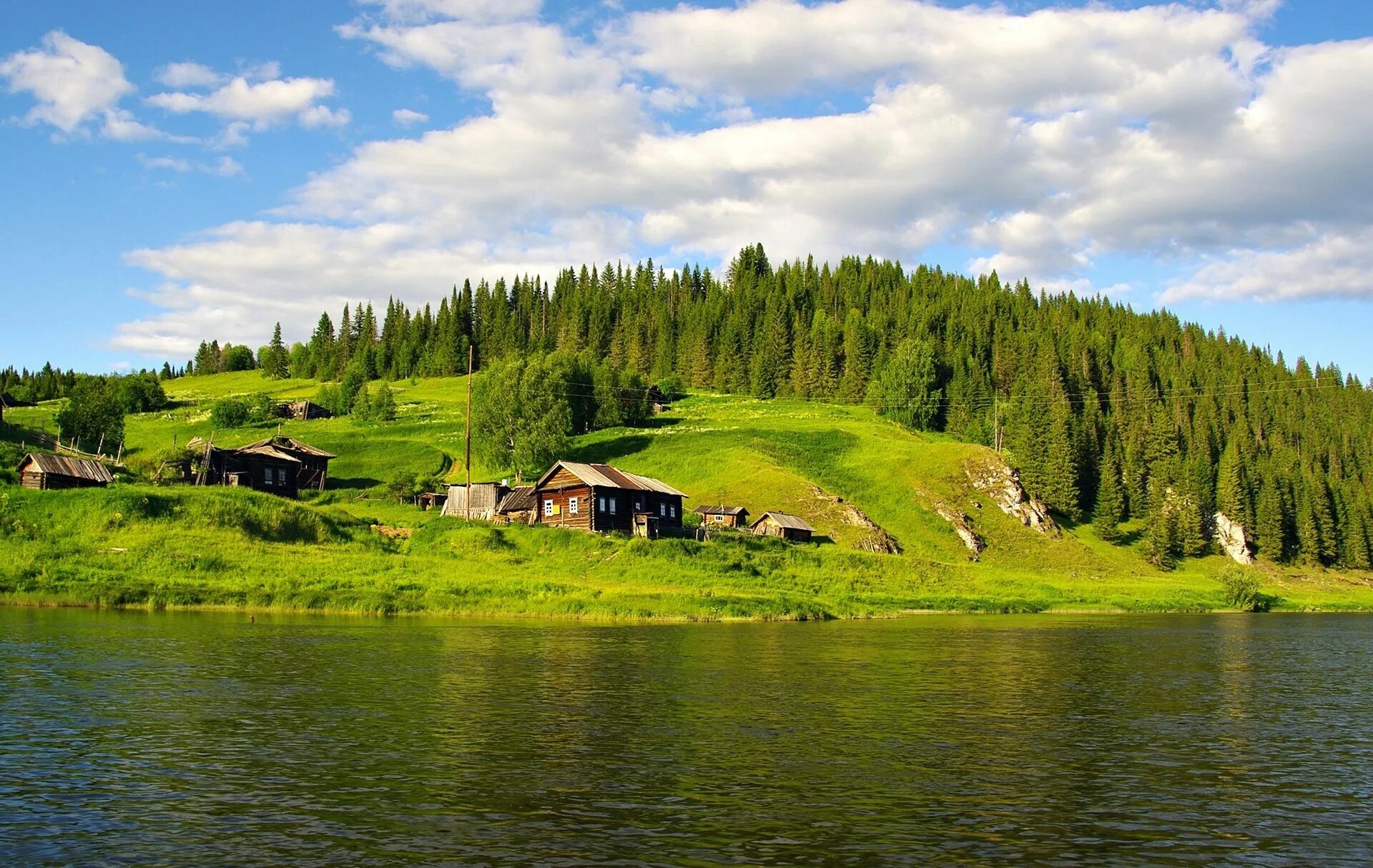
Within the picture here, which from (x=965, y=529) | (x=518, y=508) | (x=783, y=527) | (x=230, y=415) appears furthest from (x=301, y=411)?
(x=965, y=529)

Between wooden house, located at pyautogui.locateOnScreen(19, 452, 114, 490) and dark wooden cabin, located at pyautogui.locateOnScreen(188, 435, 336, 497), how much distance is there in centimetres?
1248

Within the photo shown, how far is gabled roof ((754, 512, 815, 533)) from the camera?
92.0m

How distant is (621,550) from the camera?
70938mm

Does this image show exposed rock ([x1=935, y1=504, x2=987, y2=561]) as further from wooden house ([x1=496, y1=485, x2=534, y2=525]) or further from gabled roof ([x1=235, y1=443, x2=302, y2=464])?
gabled roof ([x1=235, y1=443, x2=302, y2=464])

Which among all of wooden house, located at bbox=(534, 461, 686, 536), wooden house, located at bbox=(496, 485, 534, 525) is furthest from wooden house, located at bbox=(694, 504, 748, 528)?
wooden house, located at bbox=(496, 485, 534, 525)

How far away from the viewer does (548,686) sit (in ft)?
97.9

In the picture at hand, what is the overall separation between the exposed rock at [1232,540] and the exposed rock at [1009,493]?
30.5m

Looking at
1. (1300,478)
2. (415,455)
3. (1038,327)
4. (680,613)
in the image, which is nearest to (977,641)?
(680,613)

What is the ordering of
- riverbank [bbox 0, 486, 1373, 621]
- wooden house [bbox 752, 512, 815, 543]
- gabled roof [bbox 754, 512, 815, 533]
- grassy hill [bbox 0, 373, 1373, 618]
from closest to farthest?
1. riverbank [bbox 0, 486, 1373, 621]
2. grassy hill [bbox 0, 373, 1373, 618]
3. wooden house [bbox 752, 512, 815, 543]
4. gabled roof [bbox 754, 512, 815, 533]

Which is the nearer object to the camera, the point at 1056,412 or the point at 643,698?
the point at 643,698

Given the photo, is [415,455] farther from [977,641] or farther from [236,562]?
[977,641]

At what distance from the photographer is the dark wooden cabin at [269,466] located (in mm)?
96562

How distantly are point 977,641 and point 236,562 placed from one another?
3940cm

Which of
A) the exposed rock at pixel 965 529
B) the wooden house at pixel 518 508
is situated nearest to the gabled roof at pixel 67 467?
the wooden house at pixel 518 508
